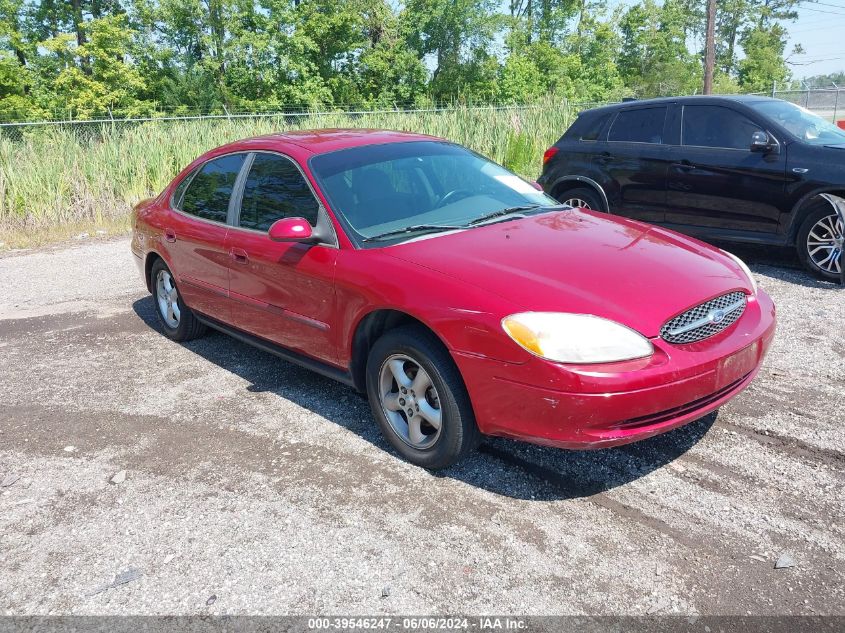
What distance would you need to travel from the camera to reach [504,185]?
4625 millimetres

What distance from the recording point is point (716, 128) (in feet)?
24.0

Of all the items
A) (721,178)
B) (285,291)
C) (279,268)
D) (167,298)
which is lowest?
(167,298)

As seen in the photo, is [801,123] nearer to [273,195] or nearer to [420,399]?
[273,195]

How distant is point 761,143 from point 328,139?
444 centimetres

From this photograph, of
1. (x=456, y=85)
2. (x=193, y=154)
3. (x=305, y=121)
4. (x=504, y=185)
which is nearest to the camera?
(x=504, y=185)

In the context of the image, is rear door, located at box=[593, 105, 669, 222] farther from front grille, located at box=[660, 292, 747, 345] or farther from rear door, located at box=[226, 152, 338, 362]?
rear door, located at box=[226, 152, 338, 362]

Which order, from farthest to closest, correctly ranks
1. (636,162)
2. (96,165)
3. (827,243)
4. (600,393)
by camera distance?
(96,165) < (636,162) < (827,243) < (600,393)

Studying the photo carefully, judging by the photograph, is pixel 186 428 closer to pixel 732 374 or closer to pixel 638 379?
pixel 638 379

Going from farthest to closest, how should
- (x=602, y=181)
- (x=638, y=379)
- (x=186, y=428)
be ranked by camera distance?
(x=602, y=181) → (x=186, y=428) → (x=638, y=379)

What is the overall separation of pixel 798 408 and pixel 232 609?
325cm

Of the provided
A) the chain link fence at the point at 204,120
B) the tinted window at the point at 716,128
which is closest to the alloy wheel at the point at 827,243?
the tinted window at the point at 716,128

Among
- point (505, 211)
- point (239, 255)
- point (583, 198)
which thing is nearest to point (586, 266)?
point (505, 211)

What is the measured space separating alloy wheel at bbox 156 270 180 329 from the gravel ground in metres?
0.90

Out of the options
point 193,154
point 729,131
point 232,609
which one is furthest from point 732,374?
point 193,154
